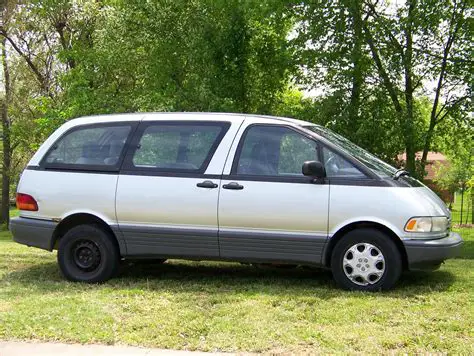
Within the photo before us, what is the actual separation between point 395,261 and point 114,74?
1635cm

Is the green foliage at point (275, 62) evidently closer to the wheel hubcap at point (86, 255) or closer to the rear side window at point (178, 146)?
the rear side window at point (178, 146)

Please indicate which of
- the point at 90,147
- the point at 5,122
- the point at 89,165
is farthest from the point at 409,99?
the point at 5,122

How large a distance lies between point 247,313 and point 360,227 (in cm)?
162

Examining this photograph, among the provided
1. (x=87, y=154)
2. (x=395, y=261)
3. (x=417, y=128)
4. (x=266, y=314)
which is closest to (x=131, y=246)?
(x=87, y=154)

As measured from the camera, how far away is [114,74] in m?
20.4

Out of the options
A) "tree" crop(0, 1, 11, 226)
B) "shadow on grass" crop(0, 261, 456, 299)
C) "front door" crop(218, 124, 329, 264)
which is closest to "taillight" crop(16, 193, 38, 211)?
"shadow on grass" crop(0, 261, 456, 299)

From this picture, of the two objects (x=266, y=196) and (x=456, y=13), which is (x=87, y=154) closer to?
(x=266, y=196)

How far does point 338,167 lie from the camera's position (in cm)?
605

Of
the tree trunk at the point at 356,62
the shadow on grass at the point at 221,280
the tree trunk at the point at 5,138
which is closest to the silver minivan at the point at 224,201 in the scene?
the shadow on grass at the point at 221,280

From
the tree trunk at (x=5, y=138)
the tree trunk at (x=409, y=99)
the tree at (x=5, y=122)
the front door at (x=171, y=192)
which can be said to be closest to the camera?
the front door at (x=171, y=192)

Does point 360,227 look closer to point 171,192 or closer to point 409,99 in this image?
point 171,192

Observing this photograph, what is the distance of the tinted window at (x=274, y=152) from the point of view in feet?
20.1

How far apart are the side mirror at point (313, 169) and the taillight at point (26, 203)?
10.3ft

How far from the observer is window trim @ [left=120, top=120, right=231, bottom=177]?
20.8 ft
